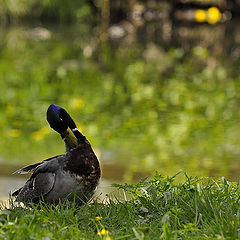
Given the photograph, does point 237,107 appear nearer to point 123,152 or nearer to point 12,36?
point 123,152

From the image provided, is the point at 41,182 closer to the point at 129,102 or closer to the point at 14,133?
the point at 14,133

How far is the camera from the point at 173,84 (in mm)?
12438

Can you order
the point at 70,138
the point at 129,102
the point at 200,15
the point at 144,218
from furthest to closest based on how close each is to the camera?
the point at 200,15 < the point at 129,102 < the point at 70,138 < the point at 144,218

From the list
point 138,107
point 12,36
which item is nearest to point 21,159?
point 138,107

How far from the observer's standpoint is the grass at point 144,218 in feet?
11.9

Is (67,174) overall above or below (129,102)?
below

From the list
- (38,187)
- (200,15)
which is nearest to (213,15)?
(200,15)

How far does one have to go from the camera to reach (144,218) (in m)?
4.13

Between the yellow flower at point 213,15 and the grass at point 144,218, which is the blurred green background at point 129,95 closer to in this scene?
the grass at point 144,218

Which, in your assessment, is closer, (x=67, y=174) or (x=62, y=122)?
(x=67, y=174)

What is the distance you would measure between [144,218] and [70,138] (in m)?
0.76

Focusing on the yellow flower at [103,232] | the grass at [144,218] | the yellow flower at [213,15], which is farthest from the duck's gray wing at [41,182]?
the yellow flower at [213,15]

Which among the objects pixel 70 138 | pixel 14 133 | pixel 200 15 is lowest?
pixel 70 138

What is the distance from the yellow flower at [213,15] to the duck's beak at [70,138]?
2392cm
